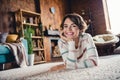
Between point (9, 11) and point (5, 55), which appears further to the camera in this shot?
point (9, 11)

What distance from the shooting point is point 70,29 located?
1587 mm

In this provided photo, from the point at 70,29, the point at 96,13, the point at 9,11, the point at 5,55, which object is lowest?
the point at 5,55

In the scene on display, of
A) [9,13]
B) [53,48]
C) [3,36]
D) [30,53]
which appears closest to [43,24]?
[53,48]

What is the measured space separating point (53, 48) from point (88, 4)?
2426mm

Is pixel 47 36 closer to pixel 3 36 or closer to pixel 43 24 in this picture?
pixel 43 24

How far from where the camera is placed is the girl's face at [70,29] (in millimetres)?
1580

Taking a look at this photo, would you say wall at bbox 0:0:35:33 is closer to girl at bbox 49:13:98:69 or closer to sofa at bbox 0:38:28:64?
sofa at bbox 0:38:28:64

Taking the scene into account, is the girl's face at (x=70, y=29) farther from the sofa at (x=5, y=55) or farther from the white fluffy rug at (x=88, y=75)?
the sofa at (x=5, y=55)

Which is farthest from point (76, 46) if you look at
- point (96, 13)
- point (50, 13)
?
point (96, 13)

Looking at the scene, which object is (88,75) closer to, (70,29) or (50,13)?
(70,29)

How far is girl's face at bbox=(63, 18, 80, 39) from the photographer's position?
5.18ft

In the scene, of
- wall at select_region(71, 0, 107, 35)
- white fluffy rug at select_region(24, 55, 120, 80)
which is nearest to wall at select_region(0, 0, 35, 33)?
wall at select_region(71, 0, 107, 35)

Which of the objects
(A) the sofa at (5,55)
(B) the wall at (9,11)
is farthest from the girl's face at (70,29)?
(B) the wall at (9,11)

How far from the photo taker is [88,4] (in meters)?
7.45
